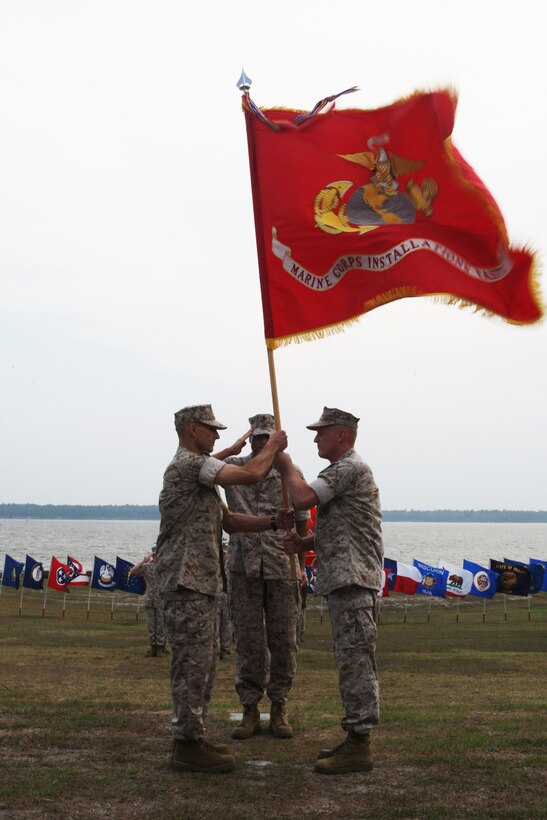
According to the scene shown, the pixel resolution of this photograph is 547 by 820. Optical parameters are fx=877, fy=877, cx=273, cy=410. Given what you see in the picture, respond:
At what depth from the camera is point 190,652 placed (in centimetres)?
595

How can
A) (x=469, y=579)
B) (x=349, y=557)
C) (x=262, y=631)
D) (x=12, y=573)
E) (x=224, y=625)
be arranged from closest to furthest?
(x=349, y=557) → (x=262, y=631) → (x=224, y=625) → (x=469, y=579) → (x=12, y=573)

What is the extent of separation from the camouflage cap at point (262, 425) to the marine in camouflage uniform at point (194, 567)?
122 cm

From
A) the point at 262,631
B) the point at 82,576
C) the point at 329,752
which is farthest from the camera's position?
the point at 82,576

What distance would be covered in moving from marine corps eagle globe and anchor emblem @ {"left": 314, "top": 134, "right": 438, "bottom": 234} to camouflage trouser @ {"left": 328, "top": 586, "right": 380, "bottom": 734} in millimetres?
2943

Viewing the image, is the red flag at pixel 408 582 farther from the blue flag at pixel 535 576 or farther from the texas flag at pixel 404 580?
the blue flag at pixel 535 576

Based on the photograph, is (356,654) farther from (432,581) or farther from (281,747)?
(432,581)

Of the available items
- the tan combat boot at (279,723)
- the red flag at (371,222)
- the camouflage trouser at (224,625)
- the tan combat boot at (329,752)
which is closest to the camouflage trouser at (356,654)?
the tan combat boot at (329,752)

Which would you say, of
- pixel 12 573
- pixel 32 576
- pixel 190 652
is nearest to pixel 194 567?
pixel 190 652

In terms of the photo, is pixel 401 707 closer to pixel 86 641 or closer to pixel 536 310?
pixel 536 310

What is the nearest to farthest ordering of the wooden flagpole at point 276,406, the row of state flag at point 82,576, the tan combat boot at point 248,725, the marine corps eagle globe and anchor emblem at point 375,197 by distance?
the wooden flagpole at point 276,406
the tan combat boot at point 248,725
the marine corps eagle globe and anchor emblem at point 375,197
the row of state flag at point 82,576

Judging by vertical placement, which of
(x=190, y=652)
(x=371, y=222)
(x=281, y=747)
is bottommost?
(x=281, y=747)

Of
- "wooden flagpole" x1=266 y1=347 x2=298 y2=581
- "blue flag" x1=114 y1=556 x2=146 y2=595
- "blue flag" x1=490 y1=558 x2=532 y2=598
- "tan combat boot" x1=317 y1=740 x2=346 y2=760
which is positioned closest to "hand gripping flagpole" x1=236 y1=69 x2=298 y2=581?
"wooden flagpole" x1=266 y1=347 x2=298 y2=581

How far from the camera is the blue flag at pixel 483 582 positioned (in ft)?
91.1

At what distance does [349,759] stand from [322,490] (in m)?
1.79
